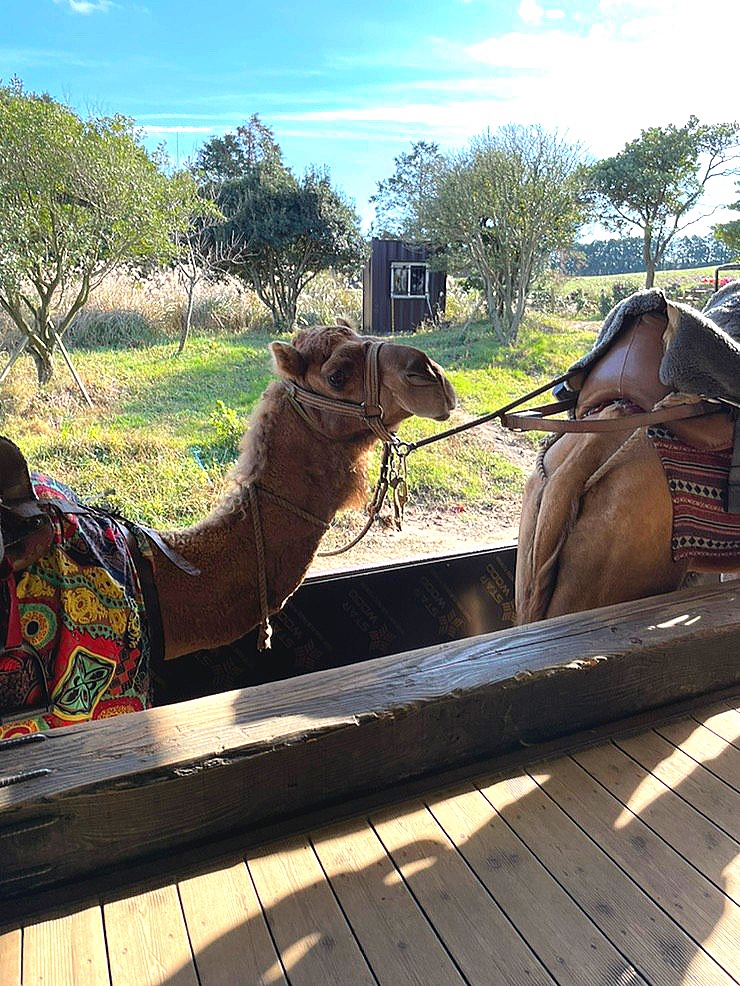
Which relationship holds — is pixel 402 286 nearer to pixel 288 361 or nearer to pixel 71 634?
pixel 288 361

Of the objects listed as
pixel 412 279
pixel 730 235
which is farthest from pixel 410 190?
pixel 730 235

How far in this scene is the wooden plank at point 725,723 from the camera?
1.61 m

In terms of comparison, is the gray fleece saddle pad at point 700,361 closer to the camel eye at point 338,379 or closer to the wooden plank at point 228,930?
the camel eye at point 338,379

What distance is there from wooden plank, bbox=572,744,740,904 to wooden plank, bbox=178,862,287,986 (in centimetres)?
67

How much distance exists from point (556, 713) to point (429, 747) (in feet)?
1.05

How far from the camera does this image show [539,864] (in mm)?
1245

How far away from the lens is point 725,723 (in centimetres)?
165

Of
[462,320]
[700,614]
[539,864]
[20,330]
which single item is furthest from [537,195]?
[539,864]

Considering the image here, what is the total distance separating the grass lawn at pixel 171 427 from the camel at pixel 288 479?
1.34 m

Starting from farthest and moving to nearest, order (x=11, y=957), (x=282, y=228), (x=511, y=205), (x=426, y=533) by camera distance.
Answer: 1. (x=282, y=228)
2. (x=511, y=205)
3. (x=426, y=533)
4. (x=11, y=957)

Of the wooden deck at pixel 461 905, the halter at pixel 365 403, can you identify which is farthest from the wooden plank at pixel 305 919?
the halter at pixel 365 403

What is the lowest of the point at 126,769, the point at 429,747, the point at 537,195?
the point at 429,747

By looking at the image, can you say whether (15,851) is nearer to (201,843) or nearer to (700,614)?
(201,843)

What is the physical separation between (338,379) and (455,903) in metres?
1.27
